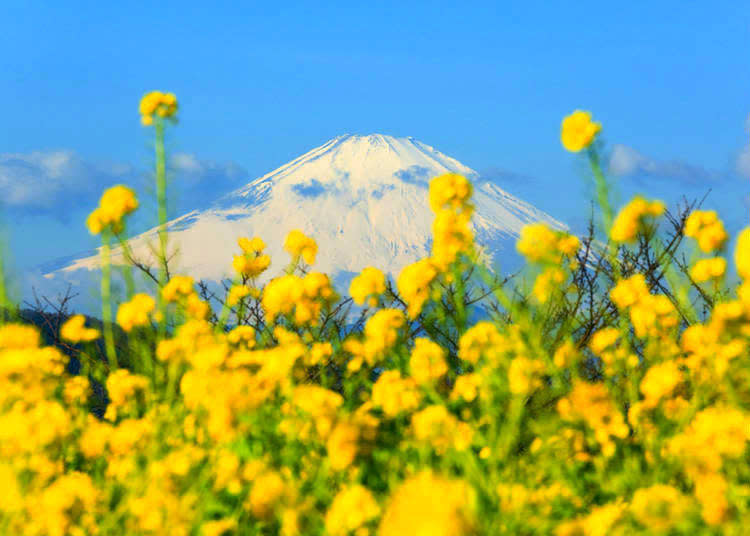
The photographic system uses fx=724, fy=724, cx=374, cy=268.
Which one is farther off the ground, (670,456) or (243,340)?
(243,340)

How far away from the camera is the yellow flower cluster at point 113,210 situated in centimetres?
347

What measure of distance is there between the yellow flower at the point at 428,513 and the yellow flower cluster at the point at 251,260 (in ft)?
11.9

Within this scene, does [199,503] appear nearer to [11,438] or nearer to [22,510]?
[22,510]

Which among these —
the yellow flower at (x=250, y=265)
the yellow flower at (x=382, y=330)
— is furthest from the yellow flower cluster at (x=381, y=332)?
the yellow flower at (x=250, y=265)

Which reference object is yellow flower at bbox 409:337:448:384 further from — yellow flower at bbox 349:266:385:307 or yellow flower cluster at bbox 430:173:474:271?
→ yellow flower at bbox 349:266:385:307

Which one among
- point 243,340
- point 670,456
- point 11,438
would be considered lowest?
point 670,456

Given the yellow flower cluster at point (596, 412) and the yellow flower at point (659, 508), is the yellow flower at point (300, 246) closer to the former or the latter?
the yellow flower cluster at point (596, 412)

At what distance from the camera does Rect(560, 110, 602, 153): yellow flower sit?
3.15 m

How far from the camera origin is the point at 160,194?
3768mm

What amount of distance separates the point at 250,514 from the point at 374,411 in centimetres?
84

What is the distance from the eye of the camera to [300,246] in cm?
401

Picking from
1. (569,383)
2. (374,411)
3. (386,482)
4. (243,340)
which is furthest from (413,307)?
(243,340)

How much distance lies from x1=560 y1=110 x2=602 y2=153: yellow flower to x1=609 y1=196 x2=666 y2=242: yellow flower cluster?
471 mm

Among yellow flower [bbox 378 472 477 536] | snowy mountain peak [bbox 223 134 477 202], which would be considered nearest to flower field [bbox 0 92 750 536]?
yellow flower [bbox 378 472 477 536]
